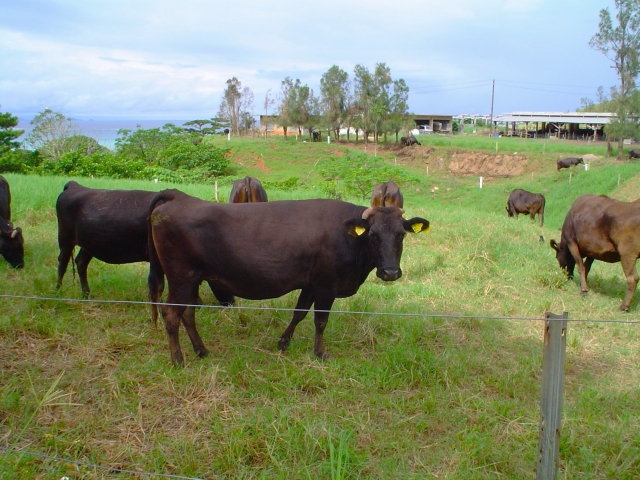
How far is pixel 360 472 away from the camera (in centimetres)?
375

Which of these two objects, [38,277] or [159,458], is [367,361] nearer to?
[159,458]

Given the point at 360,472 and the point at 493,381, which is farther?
the point at 493,381

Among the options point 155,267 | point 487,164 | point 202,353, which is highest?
point 487,164

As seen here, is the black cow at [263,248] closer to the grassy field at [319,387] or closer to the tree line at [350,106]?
the grassy field at [319,387]

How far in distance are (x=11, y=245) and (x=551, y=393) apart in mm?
8088

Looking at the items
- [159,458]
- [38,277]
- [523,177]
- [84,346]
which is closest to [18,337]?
[84,346]

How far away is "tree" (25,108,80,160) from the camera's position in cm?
3947

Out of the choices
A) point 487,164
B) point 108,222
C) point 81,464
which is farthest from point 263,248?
point 487,164

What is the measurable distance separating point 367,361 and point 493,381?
121cm

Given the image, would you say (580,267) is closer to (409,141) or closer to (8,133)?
(8,133)

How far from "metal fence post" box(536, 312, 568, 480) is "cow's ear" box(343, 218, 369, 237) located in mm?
2499

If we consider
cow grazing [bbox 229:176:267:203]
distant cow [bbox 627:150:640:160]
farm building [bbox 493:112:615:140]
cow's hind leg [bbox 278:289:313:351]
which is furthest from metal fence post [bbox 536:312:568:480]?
farm building [bbox 493:112:615:140]

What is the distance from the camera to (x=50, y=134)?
132ft

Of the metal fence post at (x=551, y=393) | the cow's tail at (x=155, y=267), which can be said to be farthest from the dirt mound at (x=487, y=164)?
the metal fence post at (x=551, y=393)
